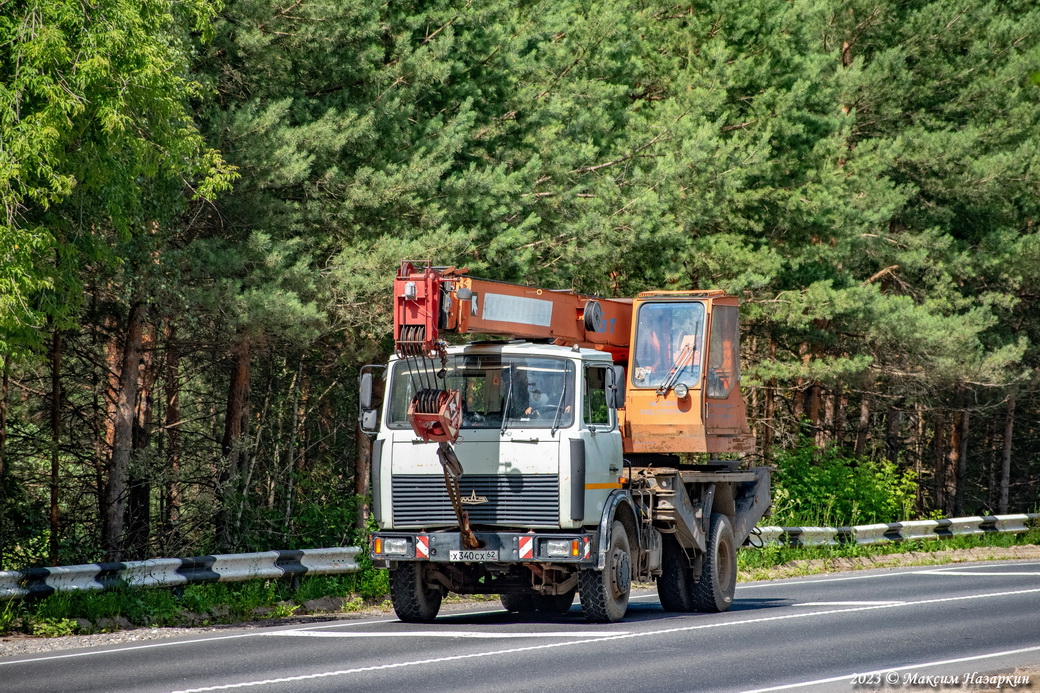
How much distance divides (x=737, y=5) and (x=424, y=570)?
18.4 metres

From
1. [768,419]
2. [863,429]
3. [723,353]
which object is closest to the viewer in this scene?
[723,353]

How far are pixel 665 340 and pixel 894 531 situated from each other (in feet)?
41.7

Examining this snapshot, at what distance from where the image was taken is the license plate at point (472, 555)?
13.3 metres

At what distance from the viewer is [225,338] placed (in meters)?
18.0

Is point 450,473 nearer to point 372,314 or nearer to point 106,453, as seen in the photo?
point 372,314

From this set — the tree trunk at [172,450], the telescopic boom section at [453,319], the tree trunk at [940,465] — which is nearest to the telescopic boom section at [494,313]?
the telescopic boom section at [453,319]

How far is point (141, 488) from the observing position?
20.0 m

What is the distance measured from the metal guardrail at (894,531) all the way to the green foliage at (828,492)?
2.88ft

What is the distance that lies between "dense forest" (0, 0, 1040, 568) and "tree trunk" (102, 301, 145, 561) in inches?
2.4

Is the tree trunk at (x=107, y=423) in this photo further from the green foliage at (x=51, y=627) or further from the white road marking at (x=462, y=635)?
the white road marking at (x=462, y=635)

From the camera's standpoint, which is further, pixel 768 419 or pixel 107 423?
pixel 768 419

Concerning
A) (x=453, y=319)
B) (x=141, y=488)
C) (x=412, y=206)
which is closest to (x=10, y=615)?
(x=453, y=319)

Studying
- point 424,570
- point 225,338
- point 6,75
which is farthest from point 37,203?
point 424,570

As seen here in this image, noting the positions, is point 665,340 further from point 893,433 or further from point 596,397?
point 893,433
